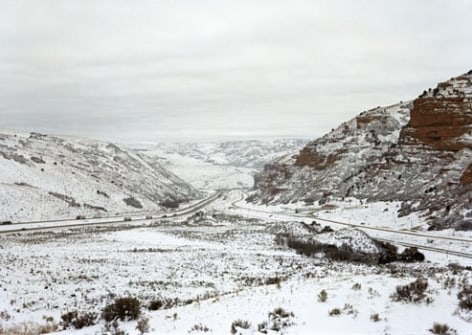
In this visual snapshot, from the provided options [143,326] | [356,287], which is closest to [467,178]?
[356,287]

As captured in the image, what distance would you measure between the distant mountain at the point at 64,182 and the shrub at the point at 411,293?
2711 inches

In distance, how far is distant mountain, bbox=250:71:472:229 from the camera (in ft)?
157

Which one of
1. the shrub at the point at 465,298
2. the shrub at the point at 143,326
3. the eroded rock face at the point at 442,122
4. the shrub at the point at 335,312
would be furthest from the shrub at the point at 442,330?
the eroded rock face at the point at 442,122

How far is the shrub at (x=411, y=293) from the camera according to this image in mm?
10266

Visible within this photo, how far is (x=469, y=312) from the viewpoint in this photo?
9.40 m

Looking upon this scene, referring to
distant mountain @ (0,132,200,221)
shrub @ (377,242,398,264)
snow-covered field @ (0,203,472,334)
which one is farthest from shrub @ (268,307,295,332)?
distant mountain @ (0,132,200,221)

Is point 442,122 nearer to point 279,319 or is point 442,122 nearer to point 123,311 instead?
point 279,319

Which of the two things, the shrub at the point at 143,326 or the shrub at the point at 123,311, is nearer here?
the shrub at the point at 143,326

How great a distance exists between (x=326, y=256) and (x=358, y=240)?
153 inches

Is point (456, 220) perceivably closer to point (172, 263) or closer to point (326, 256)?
point (326, 256)

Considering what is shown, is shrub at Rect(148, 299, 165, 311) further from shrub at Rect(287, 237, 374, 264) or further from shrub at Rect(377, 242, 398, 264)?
shrub at Rect(377, 242, 398, 264)

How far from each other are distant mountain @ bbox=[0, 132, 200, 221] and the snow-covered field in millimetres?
47372

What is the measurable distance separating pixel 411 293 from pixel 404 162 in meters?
63.8

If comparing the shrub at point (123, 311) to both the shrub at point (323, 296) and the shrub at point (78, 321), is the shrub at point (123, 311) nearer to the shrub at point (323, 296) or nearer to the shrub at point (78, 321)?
the shrub at point (78, 321)
